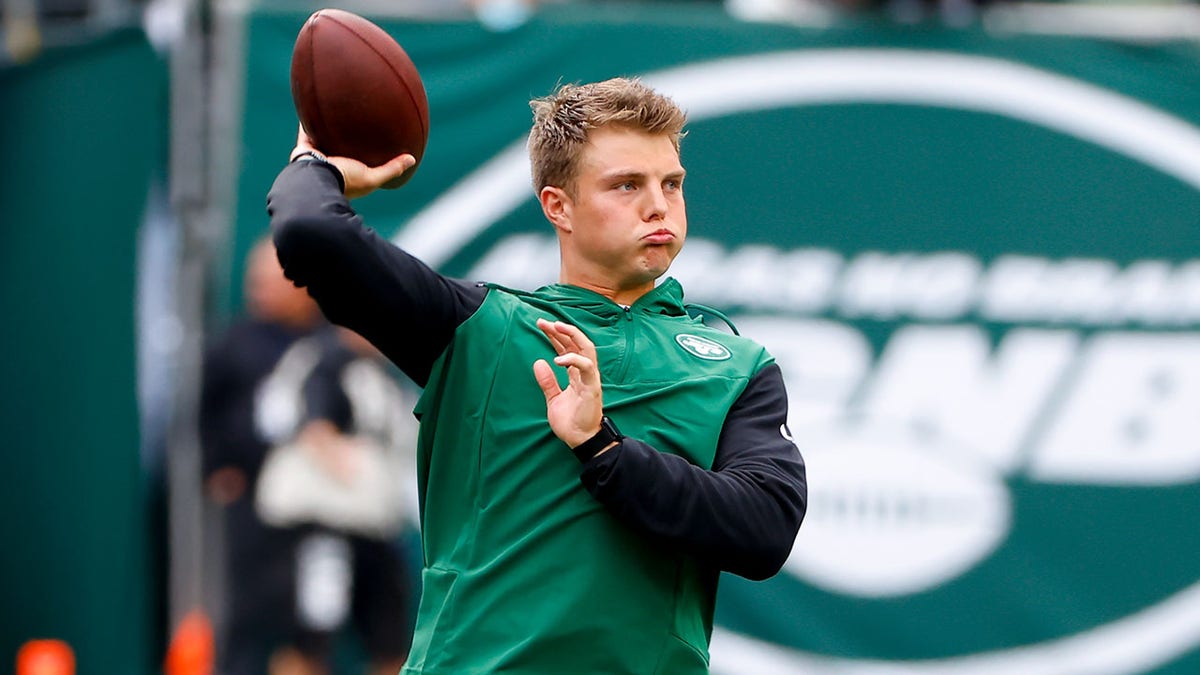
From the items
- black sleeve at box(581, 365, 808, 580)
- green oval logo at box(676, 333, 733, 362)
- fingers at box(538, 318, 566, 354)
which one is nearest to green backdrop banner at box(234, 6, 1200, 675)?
green oval logo at box(676, 333, 733, 362)

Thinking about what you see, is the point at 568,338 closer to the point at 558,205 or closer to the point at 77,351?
the point at 558,205

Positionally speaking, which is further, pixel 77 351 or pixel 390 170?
pixel 77 351

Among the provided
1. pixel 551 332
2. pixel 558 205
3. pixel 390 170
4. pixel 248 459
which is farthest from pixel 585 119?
pixel 248 459

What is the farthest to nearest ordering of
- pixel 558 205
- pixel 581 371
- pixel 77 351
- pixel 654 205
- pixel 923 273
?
pixel 77 351
pixel 923 273
pixel 558 205
pixel 654 205
pixel 581 371

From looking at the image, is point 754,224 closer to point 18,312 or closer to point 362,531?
point 362,531

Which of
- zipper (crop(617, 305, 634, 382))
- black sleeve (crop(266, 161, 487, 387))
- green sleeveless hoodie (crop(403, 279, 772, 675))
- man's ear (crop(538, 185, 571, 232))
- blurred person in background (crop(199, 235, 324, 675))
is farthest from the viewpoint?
blurred person in background (crop(199, 235, 324, 675))

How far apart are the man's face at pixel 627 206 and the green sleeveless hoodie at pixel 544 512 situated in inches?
3.1

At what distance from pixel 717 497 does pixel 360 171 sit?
83 centimetres

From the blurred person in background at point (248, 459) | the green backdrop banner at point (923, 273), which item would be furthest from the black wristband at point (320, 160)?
the green backdrop banner at point (923, 273)

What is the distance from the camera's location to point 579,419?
2.59 metres

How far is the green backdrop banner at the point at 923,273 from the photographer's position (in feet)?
21.6

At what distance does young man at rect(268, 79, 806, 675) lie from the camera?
103 inches

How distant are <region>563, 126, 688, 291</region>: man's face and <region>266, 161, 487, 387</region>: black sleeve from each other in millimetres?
282

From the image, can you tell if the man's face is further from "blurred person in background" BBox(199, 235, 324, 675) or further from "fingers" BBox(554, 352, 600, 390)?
"blurred person in background" BBox(199, 235, 324, 675)
